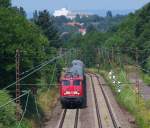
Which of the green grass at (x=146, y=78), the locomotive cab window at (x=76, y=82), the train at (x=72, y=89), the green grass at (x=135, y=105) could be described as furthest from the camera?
the green grass at (x=146, y=78)

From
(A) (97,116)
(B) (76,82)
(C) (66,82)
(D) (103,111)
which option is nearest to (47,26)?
(C) (66,82)

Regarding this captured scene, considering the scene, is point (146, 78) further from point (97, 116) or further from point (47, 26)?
point (97, 116)

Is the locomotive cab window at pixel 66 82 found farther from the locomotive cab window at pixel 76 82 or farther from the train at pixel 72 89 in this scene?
the locomotive cab window at pixel 76 82

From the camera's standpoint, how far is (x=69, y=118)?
164 feet

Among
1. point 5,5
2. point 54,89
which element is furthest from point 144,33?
point 5,5

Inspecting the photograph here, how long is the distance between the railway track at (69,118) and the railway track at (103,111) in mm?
1802

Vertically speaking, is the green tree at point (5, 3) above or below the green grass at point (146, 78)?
above

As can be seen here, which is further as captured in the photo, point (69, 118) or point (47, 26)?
point (47, 26)

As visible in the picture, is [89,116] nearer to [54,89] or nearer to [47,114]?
[47,114]

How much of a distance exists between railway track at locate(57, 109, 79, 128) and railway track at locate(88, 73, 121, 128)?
1.80 meters

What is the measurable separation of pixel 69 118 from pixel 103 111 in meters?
5.70

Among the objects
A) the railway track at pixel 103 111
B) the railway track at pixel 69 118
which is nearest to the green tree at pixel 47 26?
the railway track at pixel 103 111

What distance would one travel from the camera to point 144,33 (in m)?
111

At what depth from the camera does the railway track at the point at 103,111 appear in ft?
151
